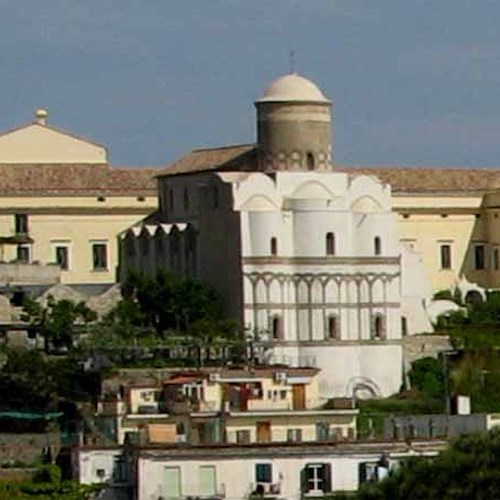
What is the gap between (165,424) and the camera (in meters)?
56.8

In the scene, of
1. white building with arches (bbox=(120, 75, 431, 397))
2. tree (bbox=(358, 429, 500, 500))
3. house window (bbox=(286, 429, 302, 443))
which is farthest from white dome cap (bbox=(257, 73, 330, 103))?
tree (bbox=(358, 429, 500, 500))

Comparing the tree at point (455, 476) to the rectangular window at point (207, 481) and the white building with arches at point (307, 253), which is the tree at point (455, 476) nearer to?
the rectangular window at point (207, 481)

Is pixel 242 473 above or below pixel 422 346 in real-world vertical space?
below

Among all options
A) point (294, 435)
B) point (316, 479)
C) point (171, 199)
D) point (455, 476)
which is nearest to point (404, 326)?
point (171, 199)

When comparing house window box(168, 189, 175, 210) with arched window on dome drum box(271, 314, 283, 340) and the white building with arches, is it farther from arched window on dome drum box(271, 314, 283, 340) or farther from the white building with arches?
arched window on dome drum box(271, 314, 283, 340)

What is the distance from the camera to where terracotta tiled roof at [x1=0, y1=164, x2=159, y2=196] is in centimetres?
9306

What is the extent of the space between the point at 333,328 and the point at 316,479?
31.0 m

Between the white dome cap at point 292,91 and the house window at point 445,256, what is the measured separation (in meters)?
11.3

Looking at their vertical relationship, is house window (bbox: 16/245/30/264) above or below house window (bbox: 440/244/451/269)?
below

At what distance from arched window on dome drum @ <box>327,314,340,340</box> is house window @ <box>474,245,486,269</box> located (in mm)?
13235

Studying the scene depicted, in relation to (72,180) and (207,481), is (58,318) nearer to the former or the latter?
(72,180)

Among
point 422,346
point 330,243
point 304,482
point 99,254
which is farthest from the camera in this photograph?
point 99,254

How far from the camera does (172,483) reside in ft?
167

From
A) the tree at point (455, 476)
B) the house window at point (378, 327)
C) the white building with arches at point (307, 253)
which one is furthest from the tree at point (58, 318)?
the tree at point (455, 476)
